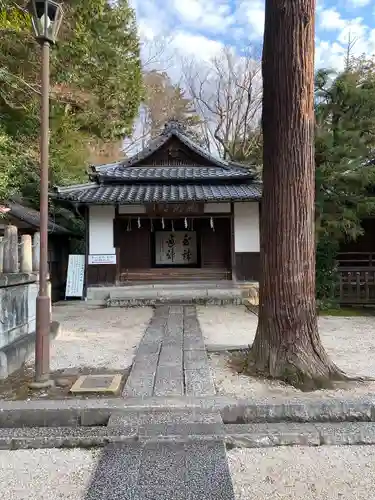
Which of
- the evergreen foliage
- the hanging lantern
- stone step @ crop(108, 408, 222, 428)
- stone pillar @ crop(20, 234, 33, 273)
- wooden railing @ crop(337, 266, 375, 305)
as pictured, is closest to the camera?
stone step @ crop(108, 408, 222, 428)

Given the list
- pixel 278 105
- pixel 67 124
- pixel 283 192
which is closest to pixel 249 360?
pixel 283 192

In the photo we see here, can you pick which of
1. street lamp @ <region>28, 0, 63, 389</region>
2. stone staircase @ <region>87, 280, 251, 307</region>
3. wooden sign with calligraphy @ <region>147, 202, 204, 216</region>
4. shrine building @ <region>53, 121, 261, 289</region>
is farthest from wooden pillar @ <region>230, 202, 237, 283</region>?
street lamp @ <region>28, 0, 63, 389</region>

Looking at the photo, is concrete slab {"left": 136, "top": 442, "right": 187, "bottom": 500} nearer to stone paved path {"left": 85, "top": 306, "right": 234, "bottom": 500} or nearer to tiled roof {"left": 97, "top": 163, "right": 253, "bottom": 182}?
stone paved path {"left": 85, "top": 306, "right": 234, "bottom": 500}

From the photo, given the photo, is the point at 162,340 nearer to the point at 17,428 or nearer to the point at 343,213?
the point at 17,428

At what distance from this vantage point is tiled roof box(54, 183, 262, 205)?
1149 cm

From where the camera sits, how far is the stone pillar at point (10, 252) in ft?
16.8

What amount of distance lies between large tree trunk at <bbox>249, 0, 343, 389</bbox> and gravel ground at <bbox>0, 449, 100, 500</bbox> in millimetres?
2341

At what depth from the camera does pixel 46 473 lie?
275 cm

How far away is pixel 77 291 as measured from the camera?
39.8 feet

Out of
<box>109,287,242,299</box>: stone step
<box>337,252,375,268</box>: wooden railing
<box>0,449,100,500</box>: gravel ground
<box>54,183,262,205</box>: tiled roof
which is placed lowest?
<box>0,449,100,500</box>: gravel ground

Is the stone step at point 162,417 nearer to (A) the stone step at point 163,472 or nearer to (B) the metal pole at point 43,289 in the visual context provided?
(A) the stone step at point 163,472

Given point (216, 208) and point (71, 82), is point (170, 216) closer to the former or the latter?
point (216, 208)

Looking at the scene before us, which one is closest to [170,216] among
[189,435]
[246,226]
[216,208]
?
[216,208]

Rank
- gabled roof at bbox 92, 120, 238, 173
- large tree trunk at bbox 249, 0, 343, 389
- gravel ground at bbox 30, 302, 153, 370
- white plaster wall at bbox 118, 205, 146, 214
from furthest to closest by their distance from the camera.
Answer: gabled roof at bbox 92, 120, 238, 173 < white plaster wall at bbox 118, 205, 146, 214 < gravel ground at bbox 30, 302, 153, 370 < large tree trunk at bbox 249, 0, 343, 389
